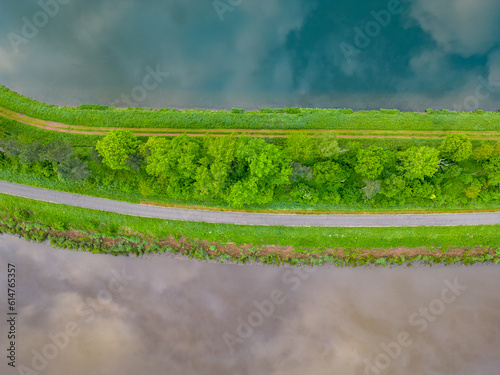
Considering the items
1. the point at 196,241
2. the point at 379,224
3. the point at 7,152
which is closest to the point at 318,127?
the point at 379,224

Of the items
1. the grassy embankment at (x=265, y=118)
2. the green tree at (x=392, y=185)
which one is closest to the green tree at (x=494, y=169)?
the grassy embankment at (x=265, y=118)

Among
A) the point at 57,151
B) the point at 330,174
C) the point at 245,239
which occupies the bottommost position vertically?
the point at 245,239

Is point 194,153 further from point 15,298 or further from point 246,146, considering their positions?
point 15,298

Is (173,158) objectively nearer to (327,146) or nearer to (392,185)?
(327,146)

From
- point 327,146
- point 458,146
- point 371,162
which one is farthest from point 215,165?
point 458,146

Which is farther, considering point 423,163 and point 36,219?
point 36,219

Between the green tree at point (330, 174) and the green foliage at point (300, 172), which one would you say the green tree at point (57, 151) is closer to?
the green foliage at point (300, 172)

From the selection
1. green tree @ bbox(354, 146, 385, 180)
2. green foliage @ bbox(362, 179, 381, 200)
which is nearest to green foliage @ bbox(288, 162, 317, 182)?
green tree @ bbox(354, 146, 385, 180)
